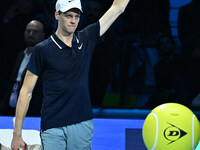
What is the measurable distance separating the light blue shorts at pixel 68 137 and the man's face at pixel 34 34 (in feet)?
7.49

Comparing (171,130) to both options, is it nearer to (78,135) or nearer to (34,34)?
(78,135)

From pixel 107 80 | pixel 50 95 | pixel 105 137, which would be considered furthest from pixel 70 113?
pixel 107 80

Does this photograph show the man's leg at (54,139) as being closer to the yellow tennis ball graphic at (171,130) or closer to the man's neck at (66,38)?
the man's neck at (66,38)

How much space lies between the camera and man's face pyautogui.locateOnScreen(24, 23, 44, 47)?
17.1 ft

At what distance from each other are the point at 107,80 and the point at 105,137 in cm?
219

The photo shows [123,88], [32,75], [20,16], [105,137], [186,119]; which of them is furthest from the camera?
[123,88]

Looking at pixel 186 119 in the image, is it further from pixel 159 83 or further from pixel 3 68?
pixel 3 68

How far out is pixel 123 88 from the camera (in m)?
7.23

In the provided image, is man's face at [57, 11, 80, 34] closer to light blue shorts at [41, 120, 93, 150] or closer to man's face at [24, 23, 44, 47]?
light blue shorts at [41, 120, 93, 150]

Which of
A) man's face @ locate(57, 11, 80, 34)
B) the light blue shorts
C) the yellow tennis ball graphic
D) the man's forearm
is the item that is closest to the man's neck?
man's face @ locate(57, 11, 80, 34)

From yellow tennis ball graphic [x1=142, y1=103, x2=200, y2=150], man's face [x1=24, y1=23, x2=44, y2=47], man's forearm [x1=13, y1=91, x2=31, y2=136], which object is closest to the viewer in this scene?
man's forearm [x1=13, y1=91, x2=31, y2=136]

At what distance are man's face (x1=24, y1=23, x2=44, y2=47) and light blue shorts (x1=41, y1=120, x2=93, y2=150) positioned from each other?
228 centimetres

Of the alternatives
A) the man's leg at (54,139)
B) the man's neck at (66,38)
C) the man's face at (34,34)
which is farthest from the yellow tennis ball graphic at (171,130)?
the man's face at (34,34)

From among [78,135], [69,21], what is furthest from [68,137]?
[69,21]
